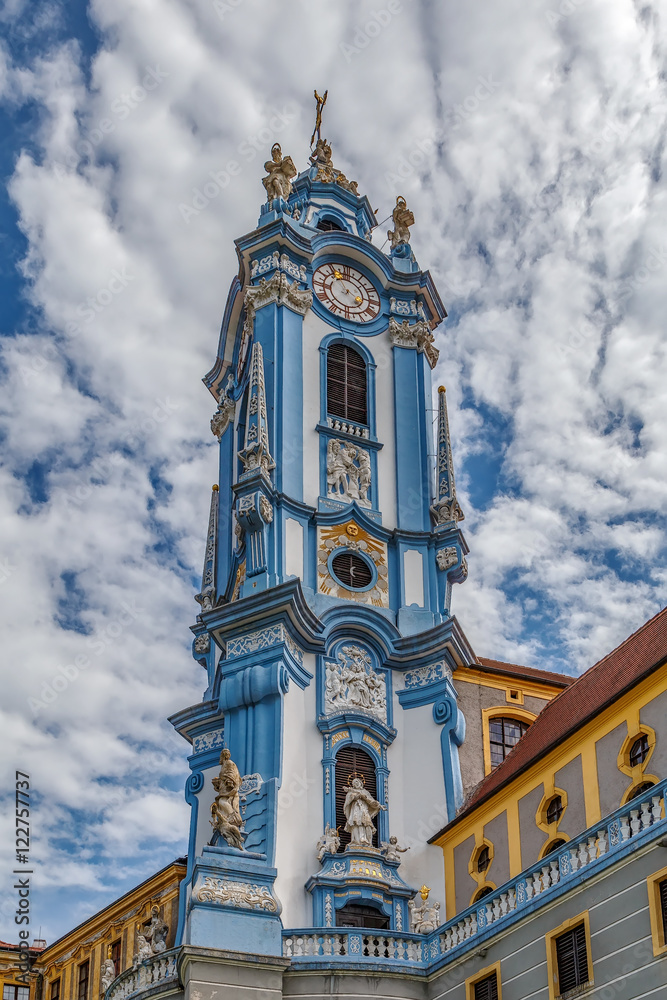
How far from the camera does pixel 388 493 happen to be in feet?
112

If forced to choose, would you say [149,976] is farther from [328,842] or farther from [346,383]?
[346,383]

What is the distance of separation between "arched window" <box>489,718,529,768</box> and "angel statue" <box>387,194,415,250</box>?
51.1 feet

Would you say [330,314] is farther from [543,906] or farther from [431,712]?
[543,906]

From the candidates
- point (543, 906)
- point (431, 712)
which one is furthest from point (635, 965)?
point (431, 712)

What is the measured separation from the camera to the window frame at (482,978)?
71.7 ft

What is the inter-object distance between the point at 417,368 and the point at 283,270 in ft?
15.4

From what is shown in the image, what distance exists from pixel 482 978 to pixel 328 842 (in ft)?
18.8

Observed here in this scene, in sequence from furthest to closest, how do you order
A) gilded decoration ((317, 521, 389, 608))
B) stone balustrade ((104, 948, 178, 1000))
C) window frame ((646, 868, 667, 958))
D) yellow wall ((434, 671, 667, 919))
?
gilded decoration ((317, 521, 389, 608))
stone balustrade ((104, 948, 178, 1000))
yellow wall ((434, 671, 667, 919))
window frame ((646, 868, 667, 958))

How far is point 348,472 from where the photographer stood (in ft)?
110

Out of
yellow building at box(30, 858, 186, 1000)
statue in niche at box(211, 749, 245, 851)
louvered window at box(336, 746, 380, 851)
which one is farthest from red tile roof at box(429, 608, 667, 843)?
yellow building at box(30, 858, 186, 1000)

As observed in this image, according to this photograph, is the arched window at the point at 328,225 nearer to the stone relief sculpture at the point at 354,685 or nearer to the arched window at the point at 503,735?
the stone relief sculpture at the point at 354,685

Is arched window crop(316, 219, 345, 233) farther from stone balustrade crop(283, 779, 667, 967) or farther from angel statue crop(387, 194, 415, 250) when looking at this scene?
stone balustrade crop(283, 779, 667, 967)

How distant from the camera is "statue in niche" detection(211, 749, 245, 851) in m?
25.5

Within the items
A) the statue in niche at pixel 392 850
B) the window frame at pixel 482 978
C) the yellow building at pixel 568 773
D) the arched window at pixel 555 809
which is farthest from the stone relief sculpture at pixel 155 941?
the arched window at pixel 555 809
